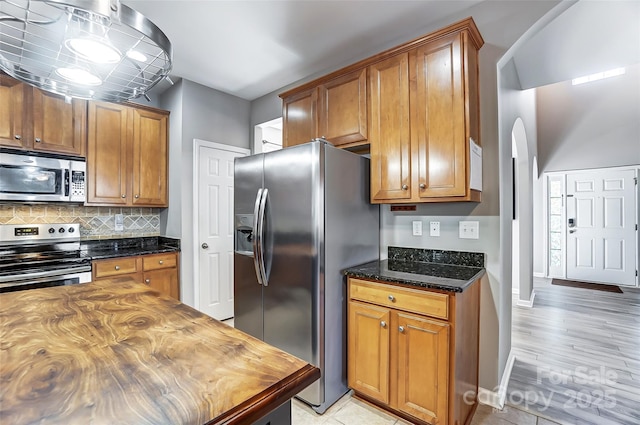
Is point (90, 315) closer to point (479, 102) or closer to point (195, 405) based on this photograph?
point (195, 405)

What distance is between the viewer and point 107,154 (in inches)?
120

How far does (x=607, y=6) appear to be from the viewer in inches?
85.0

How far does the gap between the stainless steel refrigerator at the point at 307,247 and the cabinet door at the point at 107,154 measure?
63.9 inches

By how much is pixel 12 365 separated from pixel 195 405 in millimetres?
579

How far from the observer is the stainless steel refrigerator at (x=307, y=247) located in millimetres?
1975

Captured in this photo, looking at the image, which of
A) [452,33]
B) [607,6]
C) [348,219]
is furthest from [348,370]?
[607,6]

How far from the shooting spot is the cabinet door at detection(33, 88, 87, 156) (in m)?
2.63

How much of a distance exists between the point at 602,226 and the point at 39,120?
8161mm

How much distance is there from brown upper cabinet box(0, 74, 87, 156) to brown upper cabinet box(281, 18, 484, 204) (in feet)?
8.17

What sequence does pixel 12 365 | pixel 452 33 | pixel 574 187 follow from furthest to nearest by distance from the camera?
pixel 574 187 → pixel 452 33 → pixel 12 365

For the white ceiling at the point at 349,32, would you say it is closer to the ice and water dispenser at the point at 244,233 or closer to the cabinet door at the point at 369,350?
the ice and water dispenser at the point at 244,233

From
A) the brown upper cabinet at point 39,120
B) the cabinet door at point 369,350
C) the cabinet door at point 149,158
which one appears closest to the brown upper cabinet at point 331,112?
the cabinet door at point 369,350

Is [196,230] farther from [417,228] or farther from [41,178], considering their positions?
[417,228]

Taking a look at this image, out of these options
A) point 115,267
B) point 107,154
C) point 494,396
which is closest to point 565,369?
point 494,396
